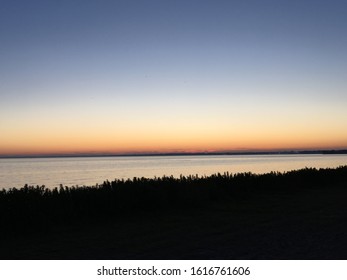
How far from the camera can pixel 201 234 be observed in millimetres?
10047

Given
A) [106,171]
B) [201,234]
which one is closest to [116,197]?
[201,234]

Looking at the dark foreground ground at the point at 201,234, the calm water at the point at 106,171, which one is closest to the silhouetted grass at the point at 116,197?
the dark foreground ground at the point at 201,234

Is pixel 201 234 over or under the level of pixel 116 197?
under

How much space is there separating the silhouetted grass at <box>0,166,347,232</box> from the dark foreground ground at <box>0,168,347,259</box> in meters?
0.19

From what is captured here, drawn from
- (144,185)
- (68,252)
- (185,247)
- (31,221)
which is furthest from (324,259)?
(144,185)

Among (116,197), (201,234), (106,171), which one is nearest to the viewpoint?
(201,234)

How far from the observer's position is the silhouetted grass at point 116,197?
37.4 ft

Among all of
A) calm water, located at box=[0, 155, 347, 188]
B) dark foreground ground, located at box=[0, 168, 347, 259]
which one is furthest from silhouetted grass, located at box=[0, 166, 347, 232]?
calm water, located at box=[0, 155, 347, 188]

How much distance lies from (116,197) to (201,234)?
4418 mm

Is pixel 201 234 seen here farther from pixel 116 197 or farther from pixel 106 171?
pixel 106 171

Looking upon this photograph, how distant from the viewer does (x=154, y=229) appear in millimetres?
11008

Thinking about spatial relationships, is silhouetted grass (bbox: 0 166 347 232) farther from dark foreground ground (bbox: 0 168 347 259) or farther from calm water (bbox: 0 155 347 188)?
calm water (bbox: 0 155 347 188)

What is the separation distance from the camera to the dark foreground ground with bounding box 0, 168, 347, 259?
8.09 m
